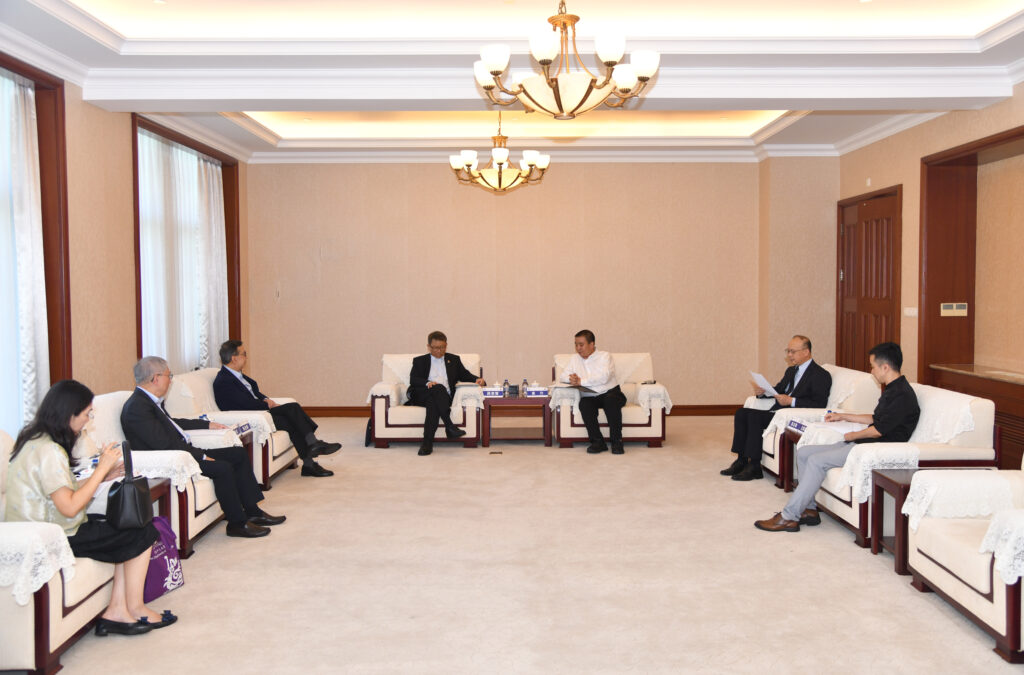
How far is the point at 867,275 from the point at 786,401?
9.61 ft

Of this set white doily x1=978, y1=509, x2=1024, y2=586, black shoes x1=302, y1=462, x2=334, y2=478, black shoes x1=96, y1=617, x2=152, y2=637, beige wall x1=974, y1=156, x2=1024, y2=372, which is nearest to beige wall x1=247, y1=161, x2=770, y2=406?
beige wall x1=974, y1=156, x2=1024, y2=372

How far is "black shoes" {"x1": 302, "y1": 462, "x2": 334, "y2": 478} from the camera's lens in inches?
278

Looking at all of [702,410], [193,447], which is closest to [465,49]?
[193,447]

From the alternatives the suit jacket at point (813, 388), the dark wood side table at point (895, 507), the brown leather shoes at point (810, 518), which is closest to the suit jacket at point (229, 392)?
the brown leather shoes at point (810, 518)

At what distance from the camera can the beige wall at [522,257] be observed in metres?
10.3

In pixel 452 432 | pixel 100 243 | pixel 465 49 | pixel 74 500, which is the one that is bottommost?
pixel 452 432

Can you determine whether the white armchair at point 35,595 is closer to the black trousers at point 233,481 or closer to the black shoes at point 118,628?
the black shoes at point 118,628

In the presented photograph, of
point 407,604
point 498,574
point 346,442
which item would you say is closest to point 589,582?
point 498,574

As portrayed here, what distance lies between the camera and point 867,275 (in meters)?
8.96

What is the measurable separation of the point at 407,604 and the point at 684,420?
251 inches

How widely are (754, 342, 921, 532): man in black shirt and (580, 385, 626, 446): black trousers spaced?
8.71ft

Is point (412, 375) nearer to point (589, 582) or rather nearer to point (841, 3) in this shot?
point (589, 582)

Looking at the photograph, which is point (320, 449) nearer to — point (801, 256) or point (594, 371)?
point (594, 371)

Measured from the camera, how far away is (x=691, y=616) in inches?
158
